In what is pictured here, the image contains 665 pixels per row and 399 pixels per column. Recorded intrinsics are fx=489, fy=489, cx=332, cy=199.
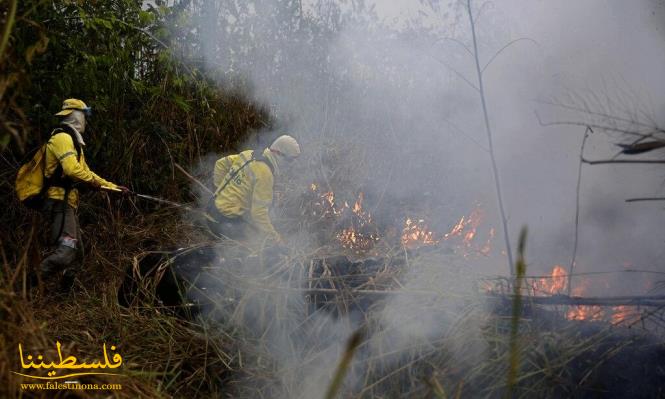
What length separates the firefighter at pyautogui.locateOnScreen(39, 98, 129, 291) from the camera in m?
4.48

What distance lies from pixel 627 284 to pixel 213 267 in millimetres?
3966

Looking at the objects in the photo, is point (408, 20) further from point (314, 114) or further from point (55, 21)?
point (55, 21)

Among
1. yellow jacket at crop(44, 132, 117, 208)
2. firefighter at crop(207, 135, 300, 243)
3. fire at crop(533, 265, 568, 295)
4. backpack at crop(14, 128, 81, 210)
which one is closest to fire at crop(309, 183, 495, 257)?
fire at crop(533, 265, 568, 295)

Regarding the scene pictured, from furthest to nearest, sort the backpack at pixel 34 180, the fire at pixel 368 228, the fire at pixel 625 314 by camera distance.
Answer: the fire at pixel 368 228 < the backpack at pixel 34 180 < the fire at pixel 625 314

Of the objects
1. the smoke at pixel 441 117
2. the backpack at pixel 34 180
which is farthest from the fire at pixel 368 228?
the backpack at pixel 34 180

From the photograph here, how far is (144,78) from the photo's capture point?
6.69 m

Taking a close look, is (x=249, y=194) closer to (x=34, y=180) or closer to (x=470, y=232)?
(x=34, y=180)

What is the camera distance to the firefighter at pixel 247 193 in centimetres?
497

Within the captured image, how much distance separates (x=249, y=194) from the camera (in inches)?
200

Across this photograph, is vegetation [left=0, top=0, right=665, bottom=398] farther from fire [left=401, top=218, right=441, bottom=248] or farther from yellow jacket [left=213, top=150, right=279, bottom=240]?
yellow jacket [left=213, top=150, right=279, bottom=240]

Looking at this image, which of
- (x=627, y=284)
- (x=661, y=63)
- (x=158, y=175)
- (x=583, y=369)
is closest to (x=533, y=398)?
(x=583, y=369)

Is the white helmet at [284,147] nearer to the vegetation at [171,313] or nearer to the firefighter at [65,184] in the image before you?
the vegetation at [171,313]

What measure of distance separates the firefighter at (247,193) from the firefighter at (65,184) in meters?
1.11

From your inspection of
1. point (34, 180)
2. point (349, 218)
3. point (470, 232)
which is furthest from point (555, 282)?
point (34, 180)
